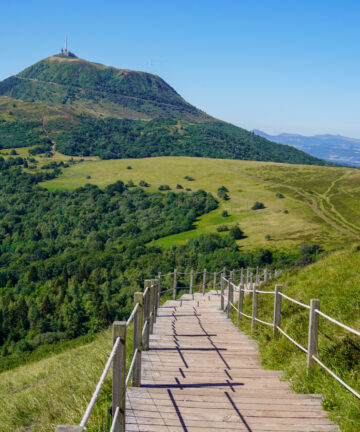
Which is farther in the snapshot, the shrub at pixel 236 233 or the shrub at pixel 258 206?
the shrub at pixel 258 206

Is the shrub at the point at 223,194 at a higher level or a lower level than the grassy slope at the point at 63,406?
higher

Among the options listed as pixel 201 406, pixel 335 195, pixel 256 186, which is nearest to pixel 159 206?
pixel 256 186

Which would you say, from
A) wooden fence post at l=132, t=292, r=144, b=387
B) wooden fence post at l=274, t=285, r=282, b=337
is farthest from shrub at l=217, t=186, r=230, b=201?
wooden fence post at l=132, t=292, r=144, b=387

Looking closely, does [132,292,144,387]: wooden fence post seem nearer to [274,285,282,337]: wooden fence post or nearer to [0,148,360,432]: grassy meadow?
[0,148,360,432]: grassy meadow

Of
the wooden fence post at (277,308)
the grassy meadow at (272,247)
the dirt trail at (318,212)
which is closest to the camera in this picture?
the grassy meadow at (272,247)

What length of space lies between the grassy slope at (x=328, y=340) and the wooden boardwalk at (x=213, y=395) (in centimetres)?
19

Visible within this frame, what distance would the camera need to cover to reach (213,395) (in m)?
4.90

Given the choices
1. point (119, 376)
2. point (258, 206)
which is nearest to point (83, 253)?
point (258, 206)

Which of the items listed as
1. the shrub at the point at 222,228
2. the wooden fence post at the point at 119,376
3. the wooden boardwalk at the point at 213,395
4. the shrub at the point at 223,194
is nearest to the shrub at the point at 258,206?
the shrub at the point at 223,194

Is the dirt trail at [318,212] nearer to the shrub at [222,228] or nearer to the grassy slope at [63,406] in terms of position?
the shrub at [222,228]

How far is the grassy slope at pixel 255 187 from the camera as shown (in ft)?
279

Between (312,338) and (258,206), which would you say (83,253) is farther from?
(312,338)

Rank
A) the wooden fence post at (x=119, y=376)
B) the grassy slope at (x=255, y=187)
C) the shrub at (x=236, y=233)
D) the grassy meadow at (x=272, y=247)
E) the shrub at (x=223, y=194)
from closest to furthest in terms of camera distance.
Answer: the wooden fence post at (x=119, y=376)
the grassy meadow at (x=272, y=247)
the grassy slope at (x=255, y=187)
the shrub at (x=236, y=233)
the shrub at (x=223, y=194)

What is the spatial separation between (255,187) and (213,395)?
117055 millimetres
